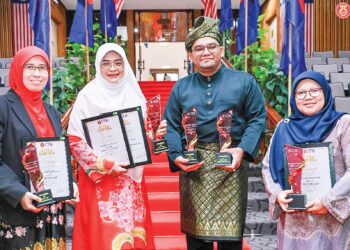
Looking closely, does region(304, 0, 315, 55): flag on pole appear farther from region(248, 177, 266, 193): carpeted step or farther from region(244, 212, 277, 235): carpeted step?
region(244, 212, 277, 235): carpeted step

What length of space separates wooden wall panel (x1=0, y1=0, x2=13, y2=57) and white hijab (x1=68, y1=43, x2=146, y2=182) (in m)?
11.8

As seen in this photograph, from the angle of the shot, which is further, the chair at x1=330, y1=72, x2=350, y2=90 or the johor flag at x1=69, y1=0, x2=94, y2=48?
the chair at x1=330, y1=72, x2=350, y2=90

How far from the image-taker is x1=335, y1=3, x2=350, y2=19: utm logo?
1208cm

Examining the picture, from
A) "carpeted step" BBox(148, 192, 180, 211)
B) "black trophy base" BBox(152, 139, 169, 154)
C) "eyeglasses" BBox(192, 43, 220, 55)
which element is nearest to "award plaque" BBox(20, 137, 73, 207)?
"black trophy base" BBox(152, 139, 169, 154)

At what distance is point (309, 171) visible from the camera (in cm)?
203

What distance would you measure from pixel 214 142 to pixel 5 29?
1245 cm

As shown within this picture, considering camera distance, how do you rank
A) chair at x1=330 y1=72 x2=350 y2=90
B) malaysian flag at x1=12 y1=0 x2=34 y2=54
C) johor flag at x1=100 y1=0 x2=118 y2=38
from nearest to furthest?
chair at x1=330 y1=72 x2=350 y2=90, johor flag at x1=100 y1=0 x2=118 y2=38, malaysian flag at x1=12 y1=0 x2=34 y2=54

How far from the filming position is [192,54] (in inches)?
99.2

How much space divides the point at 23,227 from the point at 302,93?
4.40 feet

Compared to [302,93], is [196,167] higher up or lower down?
lower down

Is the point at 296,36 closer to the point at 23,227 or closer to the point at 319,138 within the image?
the point at 319,138

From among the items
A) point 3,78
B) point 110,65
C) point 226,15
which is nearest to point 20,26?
point 3,78

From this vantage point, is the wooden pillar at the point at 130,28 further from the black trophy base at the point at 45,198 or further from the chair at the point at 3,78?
the black trophy base at the point at 45,198

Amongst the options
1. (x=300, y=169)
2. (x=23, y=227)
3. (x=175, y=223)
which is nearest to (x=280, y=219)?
(x=300, y=169)
